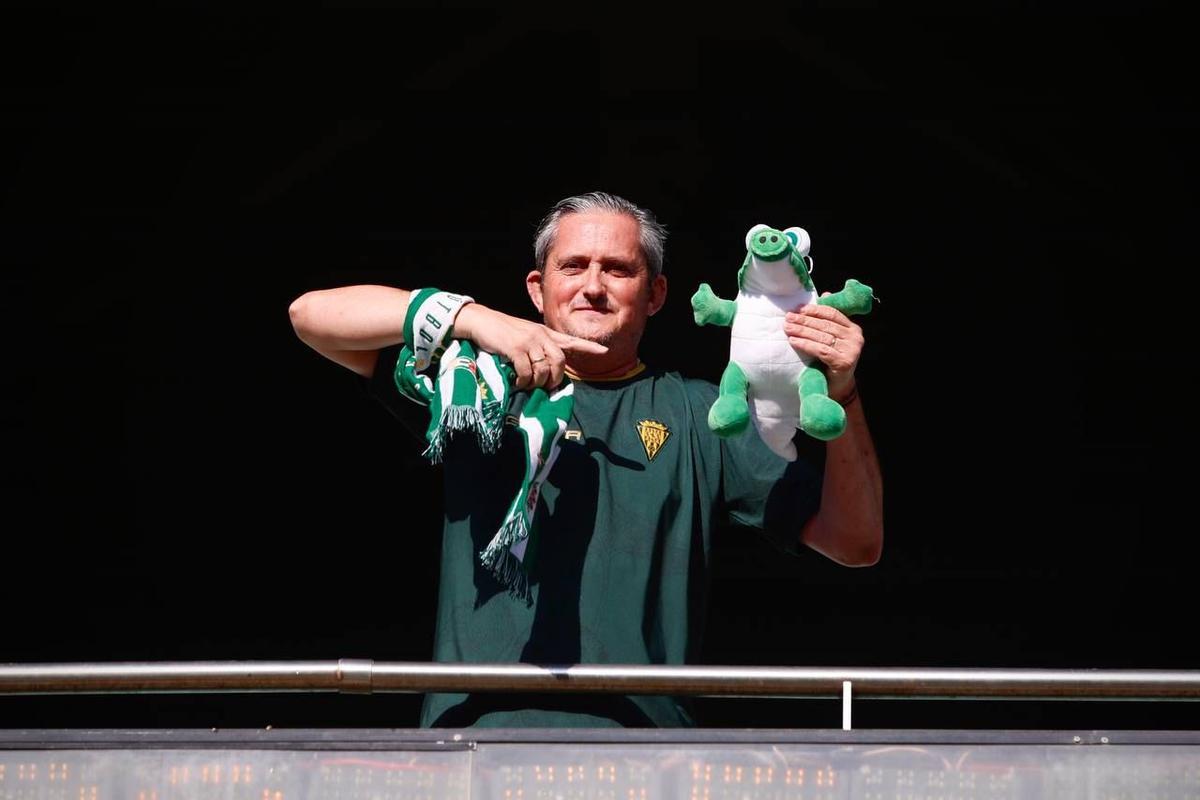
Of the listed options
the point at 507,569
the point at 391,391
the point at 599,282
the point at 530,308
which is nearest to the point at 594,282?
the point at 599,282

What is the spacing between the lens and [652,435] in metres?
3.42

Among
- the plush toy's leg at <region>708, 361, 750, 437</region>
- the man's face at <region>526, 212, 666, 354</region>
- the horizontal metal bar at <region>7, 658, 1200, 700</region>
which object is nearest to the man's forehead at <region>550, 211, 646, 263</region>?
the man's face at <region>526, 212, 666, 354</region>

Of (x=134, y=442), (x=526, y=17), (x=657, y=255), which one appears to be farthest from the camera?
(x=134, y=442)

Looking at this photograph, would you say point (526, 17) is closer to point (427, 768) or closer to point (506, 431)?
point (506, 431)

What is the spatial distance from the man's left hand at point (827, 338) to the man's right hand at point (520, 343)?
1.22ft

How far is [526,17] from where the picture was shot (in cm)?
472

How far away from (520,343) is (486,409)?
118 mm

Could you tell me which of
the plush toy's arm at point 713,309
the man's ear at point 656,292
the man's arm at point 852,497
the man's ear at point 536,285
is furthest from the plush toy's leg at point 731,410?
the man's ear at point 536,285

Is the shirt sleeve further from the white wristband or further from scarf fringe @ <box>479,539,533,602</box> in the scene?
scarf fringe @ <box>479,539,533,602</box>

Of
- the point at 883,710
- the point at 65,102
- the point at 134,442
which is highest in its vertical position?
the point at 65,102

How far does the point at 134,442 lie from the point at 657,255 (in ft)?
6.78

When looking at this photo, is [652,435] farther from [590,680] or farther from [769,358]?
[590,680]

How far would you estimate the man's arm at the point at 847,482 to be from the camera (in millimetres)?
3168

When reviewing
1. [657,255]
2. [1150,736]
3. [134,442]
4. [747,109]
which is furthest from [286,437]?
[1150,736]
